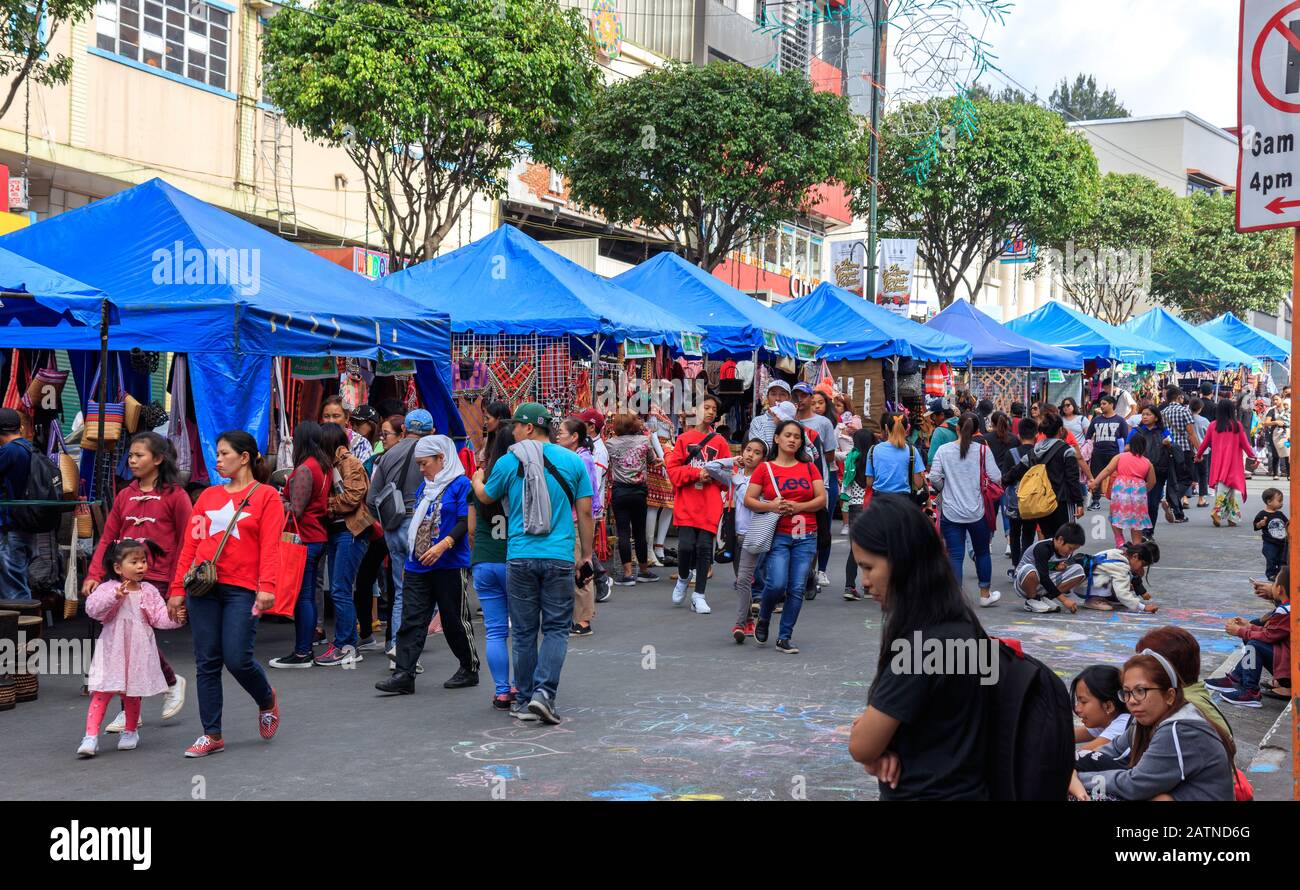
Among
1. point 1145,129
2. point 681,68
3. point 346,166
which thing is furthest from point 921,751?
point 1145,129

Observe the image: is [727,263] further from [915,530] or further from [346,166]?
[915,530]

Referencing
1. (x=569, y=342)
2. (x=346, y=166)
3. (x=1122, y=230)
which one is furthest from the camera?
(x=1122, y=230)

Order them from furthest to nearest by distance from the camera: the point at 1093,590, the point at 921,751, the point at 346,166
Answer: the point at 346,166, the point at 1093,590, the point at 921,751

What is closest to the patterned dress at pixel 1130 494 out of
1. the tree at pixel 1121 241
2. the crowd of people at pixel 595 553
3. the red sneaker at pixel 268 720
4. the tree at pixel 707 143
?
the crowd of people at pixel 595 553

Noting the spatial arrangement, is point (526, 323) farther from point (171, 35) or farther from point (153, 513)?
point (171, 35)

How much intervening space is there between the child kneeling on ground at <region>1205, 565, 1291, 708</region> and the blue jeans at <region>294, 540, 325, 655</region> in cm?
586

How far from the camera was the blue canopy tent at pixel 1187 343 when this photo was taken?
3352cm

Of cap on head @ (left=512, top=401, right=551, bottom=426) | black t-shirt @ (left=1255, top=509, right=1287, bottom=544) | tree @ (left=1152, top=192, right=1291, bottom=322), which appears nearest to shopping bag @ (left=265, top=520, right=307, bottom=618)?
cap on head @ (left=512, top=401, right=551, bottom=426)

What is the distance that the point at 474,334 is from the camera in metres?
14.0

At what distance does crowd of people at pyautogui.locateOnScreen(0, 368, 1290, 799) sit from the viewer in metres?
4.57

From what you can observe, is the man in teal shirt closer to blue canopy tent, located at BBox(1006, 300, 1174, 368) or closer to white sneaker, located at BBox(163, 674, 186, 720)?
white sneaker, located at BBox(163, 674, 186, 720)

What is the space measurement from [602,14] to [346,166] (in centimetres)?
994

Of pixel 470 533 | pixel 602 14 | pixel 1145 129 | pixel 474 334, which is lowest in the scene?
pixel 470 533

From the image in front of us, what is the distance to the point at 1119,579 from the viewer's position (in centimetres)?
1180
